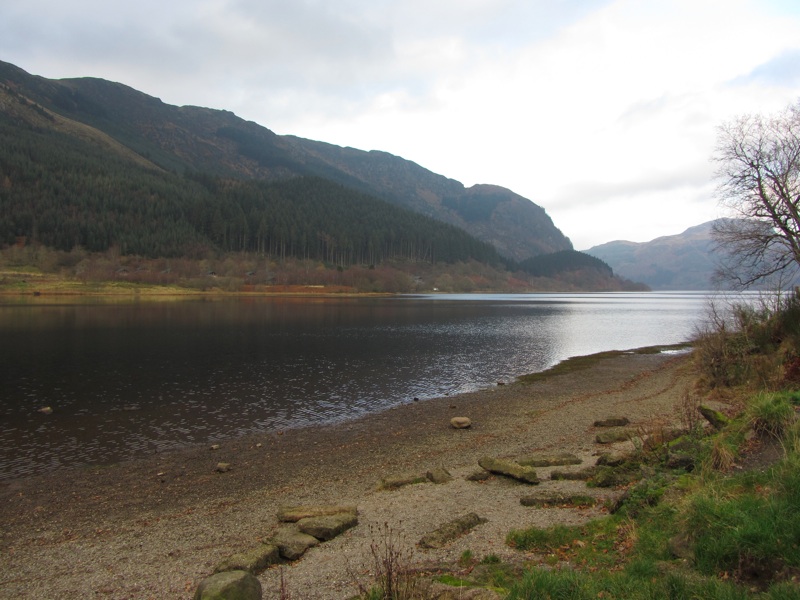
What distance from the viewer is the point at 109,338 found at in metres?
51.0

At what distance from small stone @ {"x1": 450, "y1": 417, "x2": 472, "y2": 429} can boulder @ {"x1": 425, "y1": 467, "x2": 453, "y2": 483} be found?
7182 millimetres

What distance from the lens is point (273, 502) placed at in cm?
1380

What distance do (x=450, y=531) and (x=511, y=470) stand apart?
4385 mm

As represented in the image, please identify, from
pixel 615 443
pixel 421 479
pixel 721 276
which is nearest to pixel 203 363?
pixel 421 479

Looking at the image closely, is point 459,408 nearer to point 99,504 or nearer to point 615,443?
point 615,443

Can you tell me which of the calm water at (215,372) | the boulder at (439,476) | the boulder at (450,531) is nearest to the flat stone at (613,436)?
the boulder at (439,476)

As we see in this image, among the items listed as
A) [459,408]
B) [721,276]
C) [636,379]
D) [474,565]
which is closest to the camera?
[474,565]

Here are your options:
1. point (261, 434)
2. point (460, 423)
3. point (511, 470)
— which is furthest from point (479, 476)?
point (261, 434)

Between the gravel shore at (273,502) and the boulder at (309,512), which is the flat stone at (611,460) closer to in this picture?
the gravel shore at (273,502)

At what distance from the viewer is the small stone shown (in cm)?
2223

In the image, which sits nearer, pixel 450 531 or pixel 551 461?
pixel 450 531

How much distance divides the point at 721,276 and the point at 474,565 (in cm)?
3064

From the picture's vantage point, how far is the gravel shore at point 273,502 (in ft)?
30.9

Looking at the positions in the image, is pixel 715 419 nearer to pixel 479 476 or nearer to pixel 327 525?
pixel 479 476
